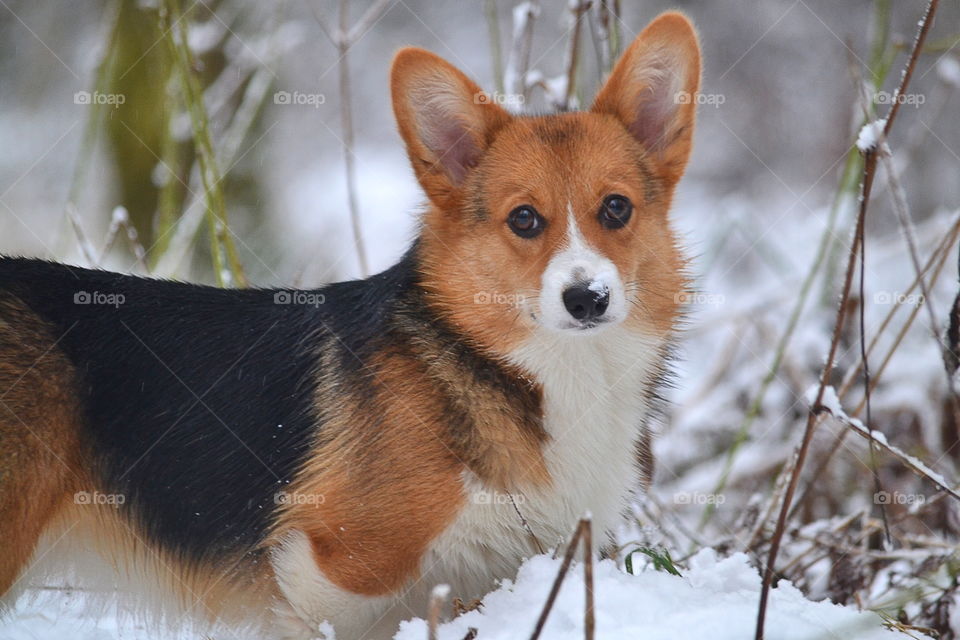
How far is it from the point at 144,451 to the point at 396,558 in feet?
3.18

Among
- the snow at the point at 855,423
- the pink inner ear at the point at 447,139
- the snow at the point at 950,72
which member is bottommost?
the snow at the point at 855,423

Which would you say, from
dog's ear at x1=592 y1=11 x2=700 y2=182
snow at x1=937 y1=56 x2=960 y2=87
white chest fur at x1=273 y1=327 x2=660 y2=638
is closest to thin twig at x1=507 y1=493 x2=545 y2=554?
white chest fur at x1=273 y1=327 x2=660 y2=638

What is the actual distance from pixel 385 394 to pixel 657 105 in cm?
158

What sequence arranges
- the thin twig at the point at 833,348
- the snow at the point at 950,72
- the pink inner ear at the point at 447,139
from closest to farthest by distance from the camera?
the thin twig at the point at 833,348 → the pink inner ear at the point at 447,139 → the snow at the point at 950,72

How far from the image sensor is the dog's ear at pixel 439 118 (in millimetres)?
3457

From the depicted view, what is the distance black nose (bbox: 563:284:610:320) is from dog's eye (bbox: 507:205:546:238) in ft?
1.35

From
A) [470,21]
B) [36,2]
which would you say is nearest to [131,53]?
[36,2]

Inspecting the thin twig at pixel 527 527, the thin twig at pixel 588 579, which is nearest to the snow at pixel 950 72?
the thin twig at pixel 527 527

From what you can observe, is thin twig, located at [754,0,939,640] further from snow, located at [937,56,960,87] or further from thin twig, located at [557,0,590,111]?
snow, located at [937,56,960,87]

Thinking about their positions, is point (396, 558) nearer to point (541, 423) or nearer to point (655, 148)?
point (541, 423)

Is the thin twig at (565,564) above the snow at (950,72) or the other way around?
the other way around

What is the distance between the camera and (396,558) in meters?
3.05

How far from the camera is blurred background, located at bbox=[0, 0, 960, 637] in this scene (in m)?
4.32

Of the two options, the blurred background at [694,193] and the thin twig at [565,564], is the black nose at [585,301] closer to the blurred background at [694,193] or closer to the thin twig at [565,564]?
the blurred background at [694,193]
